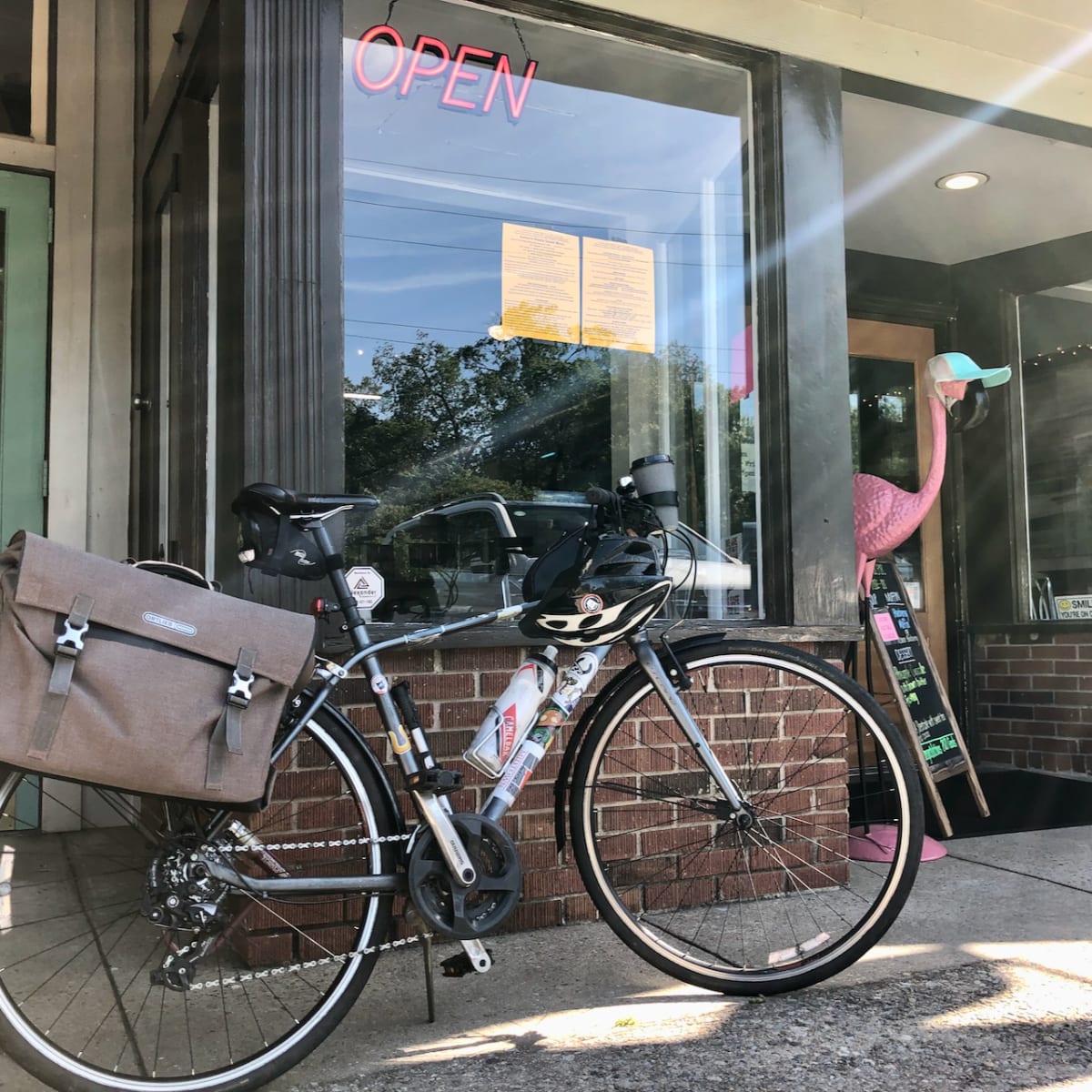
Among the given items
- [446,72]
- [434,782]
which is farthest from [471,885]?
[446,72]

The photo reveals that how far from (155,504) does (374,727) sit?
62.5 inches

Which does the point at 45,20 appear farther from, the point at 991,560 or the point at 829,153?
the point at 991,560

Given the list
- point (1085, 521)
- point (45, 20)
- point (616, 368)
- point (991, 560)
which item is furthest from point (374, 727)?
point (1085, 521)

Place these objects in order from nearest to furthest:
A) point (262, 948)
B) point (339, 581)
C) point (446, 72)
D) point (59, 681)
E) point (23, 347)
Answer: point (59, 681)
point (339, 581)
point (262, 948)
point (446, 72)
point (23, 347)

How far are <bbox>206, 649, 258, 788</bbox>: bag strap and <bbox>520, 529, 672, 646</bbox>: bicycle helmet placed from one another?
0.63 metres

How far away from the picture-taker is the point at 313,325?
2477 millimetres

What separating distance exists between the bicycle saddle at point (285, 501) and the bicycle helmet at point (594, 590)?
0.46 metres

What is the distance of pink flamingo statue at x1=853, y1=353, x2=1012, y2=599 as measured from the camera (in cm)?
343

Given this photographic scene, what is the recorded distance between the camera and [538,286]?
309 cm

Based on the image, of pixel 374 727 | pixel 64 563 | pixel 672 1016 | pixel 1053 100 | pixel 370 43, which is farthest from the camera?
pixel 1053 100

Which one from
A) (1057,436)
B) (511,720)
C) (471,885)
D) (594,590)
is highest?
(1057,436)

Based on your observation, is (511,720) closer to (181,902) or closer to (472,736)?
(472,736)

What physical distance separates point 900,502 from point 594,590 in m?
1.80

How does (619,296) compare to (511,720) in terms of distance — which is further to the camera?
(619,296)
